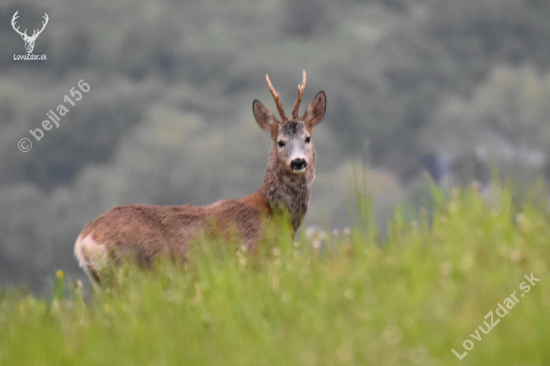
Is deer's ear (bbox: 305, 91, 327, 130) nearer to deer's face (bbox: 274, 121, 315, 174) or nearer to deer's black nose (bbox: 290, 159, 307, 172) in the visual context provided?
deer's face (bbox: 274, 121, 315, 174)

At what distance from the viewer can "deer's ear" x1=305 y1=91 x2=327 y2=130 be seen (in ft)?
28.5

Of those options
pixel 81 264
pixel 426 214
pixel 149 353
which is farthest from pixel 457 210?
pixel 81 264

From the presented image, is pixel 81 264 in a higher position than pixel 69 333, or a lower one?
higher

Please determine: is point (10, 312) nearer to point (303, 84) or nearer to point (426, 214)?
point (426, 214)

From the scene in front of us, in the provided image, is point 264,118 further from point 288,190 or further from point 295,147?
point 288,190

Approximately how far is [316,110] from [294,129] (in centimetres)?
64

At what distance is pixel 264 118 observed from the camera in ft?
28.7

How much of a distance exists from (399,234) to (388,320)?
1.66 m

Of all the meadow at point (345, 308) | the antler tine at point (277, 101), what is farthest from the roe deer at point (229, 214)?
the meadow at point (345, 308)

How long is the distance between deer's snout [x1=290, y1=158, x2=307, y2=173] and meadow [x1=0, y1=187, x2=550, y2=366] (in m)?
2.21

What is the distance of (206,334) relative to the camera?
4336 millimetres

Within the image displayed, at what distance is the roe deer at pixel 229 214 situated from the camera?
24.7 ft

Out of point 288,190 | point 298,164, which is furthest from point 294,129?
point 288,190

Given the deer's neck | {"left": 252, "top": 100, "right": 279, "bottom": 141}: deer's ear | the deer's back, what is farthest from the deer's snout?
{"left": 252, "top": 100, "right": 279, "bottom": 141}: deer's ear
